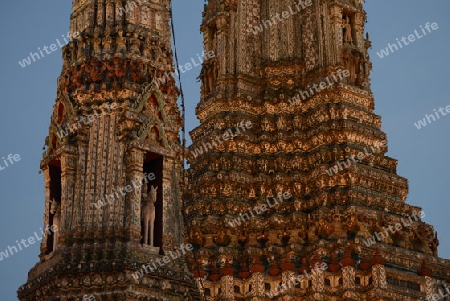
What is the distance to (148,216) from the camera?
16.4 metres

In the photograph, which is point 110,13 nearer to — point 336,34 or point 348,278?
point 348,278

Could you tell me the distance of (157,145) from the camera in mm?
16766

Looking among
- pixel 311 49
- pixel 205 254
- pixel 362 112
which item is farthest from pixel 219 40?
pixel 205 254

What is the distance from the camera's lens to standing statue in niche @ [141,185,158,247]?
16.3 metres

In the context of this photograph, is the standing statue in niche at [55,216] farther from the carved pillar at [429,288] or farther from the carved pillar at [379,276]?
the carved pillar at [429,288]

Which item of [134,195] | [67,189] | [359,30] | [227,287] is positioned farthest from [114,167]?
[359,30]

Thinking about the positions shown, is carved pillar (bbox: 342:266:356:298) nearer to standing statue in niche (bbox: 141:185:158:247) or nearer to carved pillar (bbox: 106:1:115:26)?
standing statue in niche (bbox: 141:185:158:247)

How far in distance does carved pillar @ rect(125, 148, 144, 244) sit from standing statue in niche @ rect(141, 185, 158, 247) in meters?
0.29

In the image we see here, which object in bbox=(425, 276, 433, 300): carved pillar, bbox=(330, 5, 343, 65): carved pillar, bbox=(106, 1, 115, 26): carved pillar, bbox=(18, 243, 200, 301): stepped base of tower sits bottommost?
bbox=(18, 243, 200, 301): stepped base of tower

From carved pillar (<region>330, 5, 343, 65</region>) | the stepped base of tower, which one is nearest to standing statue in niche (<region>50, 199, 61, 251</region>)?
the stepped base of tower

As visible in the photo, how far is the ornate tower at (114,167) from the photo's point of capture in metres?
15.5

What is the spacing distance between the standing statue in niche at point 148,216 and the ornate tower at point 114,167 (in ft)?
0.06

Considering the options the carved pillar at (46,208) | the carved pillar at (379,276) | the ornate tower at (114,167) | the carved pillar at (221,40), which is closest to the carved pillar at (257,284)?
the carved pillar at (379,276)

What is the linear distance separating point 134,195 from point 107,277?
61.7 inches
